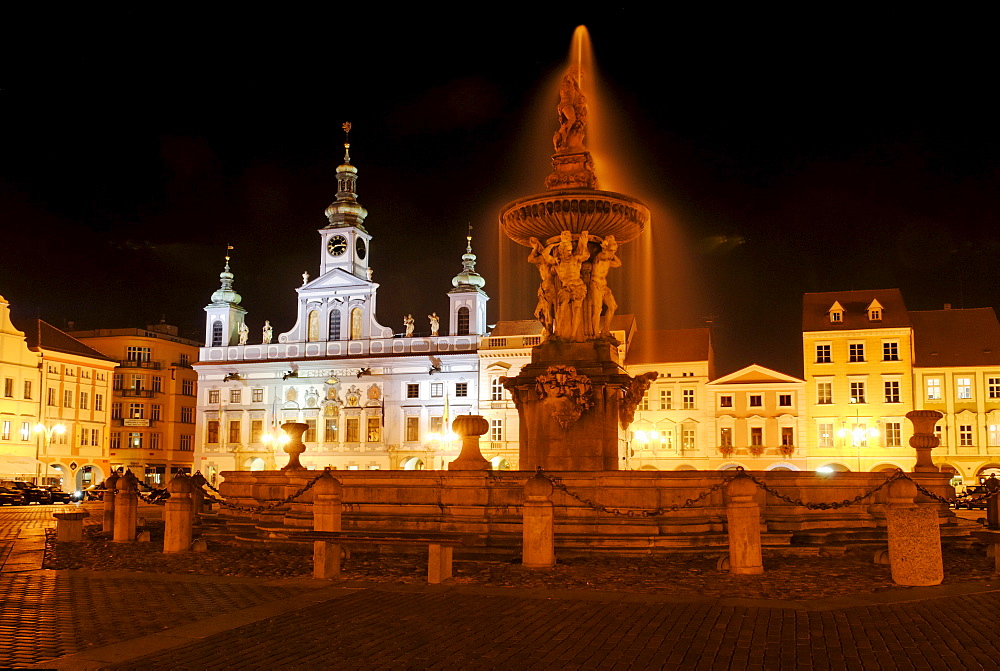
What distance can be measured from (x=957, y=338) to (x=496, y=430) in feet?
87.5

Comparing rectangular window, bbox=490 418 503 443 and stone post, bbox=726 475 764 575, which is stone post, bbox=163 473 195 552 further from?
rectangular window, bbox=490 418 503 443

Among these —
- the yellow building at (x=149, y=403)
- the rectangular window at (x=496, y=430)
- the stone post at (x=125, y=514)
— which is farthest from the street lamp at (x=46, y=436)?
the stone post at (x=125, y=514)

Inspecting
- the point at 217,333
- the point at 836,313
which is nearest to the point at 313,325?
the point at 217,333

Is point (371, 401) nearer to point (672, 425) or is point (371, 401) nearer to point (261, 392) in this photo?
point (261, 392)

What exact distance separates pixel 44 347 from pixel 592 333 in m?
52.4

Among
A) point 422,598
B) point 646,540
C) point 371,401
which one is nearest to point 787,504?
point 646,540

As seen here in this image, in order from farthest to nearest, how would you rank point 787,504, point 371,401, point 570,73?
point 371,401
point 570,73
point 787,504

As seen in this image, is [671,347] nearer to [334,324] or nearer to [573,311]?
[334,324]

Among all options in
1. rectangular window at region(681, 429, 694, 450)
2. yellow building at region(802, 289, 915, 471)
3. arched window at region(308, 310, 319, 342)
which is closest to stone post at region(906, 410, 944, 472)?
yellow building at region(802, 289, 915, 471)

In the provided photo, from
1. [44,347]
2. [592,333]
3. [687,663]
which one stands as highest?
[44,347]

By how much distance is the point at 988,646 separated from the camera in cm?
786

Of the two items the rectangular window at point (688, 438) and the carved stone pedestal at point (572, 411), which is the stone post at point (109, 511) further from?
the rectangular window at point (688, 438)

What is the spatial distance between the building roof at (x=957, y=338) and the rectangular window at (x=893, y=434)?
363 centimetres

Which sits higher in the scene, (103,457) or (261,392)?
(261,392)
